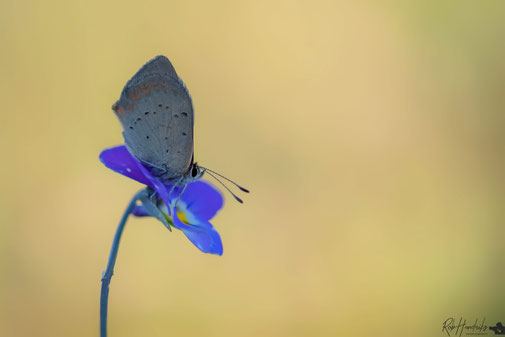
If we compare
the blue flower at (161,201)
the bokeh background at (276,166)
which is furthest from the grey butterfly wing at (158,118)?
the bokeh background at (276,166)

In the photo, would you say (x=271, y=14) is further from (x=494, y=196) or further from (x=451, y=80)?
(x=494, y=196)

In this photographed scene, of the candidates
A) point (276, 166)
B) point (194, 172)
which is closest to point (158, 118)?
point (194, 172)

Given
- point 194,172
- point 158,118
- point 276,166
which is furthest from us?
point 276,166

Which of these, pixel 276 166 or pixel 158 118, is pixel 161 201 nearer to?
pixel 158 118

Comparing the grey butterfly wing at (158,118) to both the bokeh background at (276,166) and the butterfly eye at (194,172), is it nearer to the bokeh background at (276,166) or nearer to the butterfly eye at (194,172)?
the butterfly eye at (194,172)

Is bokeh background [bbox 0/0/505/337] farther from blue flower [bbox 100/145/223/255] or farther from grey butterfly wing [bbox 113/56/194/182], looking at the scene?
grey butterfly wing [bbox 113/56/194/182]

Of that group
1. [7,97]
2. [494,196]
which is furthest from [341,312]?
[7,97]

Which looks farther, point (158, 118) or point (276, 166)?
point (276, 166)

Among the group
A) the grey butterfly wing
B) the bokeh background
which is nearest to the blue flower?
the grey butterfly wing
